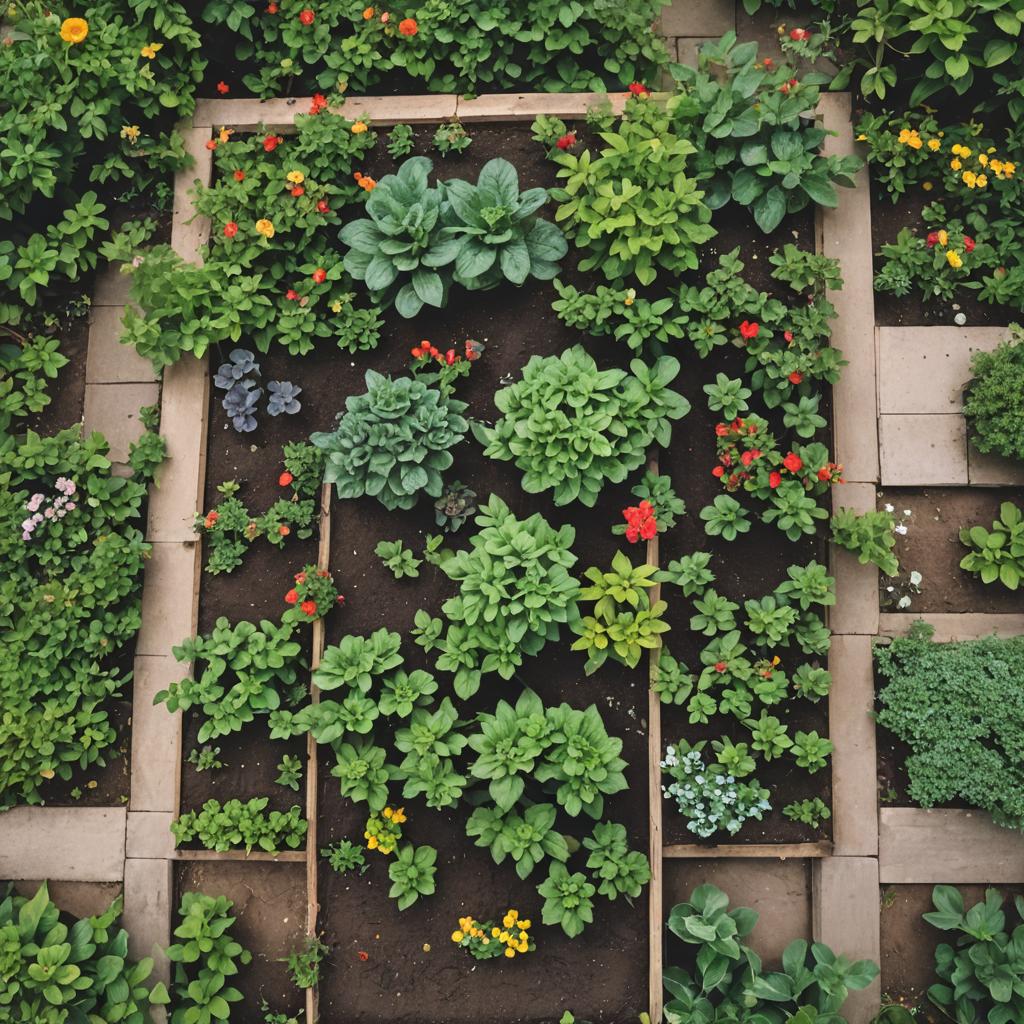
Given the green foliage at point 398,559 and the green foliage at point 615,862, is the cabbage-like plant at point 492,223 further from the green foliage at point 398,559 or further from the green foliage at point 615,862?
the green foliage at point 615,862

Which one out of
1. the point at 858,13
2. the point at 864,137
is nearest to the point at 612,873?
the point at 864,137

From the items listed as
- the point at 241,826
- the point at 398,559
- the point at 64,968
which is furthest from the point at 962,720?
the point at 64,968

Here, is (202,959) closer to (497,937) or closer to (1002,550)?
(497,937)

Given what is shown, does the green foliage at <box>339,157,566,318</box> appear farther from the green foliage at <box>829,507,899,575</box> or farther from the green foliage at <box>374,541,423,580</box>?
the green foliage at <box>829,507,899,575</box>

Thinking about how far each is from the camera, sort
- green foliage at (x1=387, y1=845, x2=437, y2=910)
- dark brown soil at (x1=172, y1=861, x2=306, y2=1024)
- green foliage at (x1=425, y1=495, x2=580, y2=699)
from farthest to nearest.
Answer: dark brown soil at (x1=172, y1=861, x2=306, y2=1024)
green foliage at (x1=387, y1=845, x2=437, y2=910)
green foliage at (x1=425, y1=495, x2=580, y2=699)

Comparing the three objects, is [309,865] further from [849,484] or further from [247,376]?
[849,484]

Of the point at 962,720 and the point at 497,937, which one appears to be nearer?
the point at 497,937

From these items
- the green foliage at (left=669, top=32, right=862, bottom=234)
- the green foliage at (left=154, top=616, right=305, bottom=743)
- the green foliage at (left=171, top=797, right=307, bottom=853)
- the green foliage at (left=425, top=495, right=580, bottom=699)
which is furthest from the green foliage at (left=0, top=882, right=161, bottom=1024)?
the green foliage at (left=669, top=32, right=862, bottom=234)
